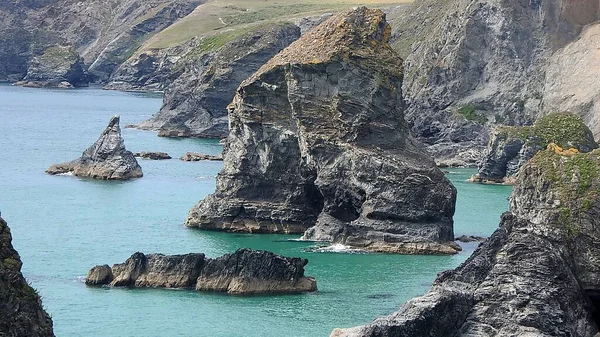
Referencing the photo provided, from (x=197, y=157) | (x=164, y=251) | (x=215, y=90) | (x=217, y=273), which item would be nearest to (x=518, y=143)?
(x=197, y=157)

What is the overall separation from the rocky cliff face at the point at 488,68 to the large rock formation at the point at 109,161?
39290 mm

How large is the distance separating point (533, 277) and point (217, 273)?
22.5m

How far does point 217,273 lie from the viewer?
5803 centimetres

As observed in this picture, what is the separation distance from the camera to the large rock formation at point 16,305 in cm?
2608

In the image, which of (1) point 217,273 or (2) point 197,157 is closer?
(1) point 217,273

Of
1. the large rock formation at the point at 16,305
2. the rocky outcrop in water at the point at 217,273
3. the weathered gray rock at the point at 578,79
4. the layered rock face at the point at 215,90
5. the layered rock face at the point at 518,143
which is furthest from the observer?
the layered rock face at the point at 215,90

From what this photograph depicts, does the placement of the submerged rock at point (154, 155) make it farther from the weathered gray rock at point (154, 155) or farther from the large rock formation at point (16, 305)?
the large rock formation at point (16, 305)

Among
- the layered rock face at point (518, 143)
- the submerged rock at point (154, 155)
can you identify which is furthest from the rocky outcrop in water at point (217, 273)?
the submerged rock at point (154, 155)

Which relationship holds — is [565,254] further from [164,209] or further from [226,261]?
[164,209]

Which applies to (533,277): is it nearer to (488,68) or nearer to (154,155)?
(154,155)

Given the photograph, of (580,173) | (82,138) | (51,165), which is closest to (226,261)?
(580,173)

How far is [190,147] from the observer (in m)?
149

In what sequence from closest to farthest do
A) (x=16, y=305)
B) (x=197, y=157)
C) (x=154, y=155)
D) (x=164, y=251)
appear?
(x=16, y=305), (x=164, y=251), (x=197, y=157), (x=154, y=155)

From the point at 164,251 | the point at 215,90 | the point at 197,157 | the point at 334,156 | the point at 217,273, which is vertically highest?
the point at 334,156
